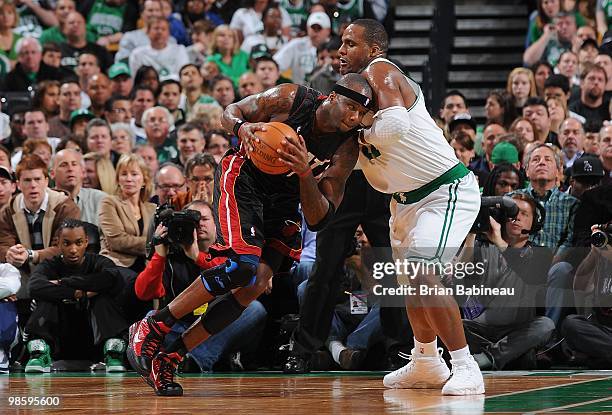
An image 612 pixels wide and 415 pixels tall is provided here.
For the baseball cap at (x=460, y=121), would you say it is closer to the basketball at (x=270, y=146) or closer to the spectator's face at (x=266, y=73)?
the spectator's face at (x=266, y=73)

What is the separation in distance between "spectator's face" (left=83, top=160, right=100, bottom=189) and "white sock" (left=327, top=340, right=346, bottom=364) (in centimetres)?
304

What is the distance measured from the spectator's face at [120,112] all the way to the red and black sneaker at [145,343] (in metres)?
6.05

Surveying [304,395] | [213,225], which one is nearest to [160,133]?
[213,225]

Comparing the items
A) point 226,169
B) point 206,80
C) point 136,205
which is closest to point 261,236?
point 226,169

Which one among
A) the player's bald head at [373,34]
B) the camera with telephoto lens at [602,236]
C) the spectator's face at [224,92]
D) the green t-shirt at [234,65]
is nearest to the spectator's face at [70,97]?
the spectator's face at [224,92]

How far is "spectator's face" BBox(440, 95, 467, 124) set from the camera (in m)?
11.3

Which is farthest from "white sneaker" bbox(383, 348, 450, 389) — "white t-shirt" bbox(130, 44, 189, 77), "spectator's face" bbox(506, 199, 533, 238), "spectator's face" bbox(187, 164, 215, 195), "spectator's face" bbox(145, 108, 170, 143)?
"white t-shirt" bbox(130, 44, 189, 77)

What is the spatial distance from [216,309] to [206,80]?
24.2ft

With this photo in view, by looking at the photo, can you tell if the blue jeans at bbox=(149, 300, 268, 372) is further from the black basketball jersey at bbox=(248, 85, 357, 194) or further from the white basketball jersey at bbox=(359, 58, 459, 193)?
the white basketball jersey at bbox=(359, 58, 459, 193)

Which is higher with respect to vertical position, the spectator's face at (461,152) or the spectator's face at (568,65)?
the spectator's face at (568,65)

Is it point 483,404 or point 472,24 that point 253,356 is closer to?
point 483,404

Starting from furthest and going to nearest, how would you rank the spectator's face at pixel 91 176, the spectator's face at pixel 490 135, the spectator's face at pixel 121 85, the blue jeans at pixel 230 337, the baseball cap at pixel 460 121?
the spectator's face at pixel 121 85, the baseball cap at pixel 460 121, the spectator's face at pixel 490 135, the spectator's face at pixel 91 176, the blue jeans at pixel 230 337

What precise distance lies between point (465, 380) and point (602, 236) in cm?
247

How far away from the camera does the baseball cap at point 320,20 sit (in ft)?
45.3
